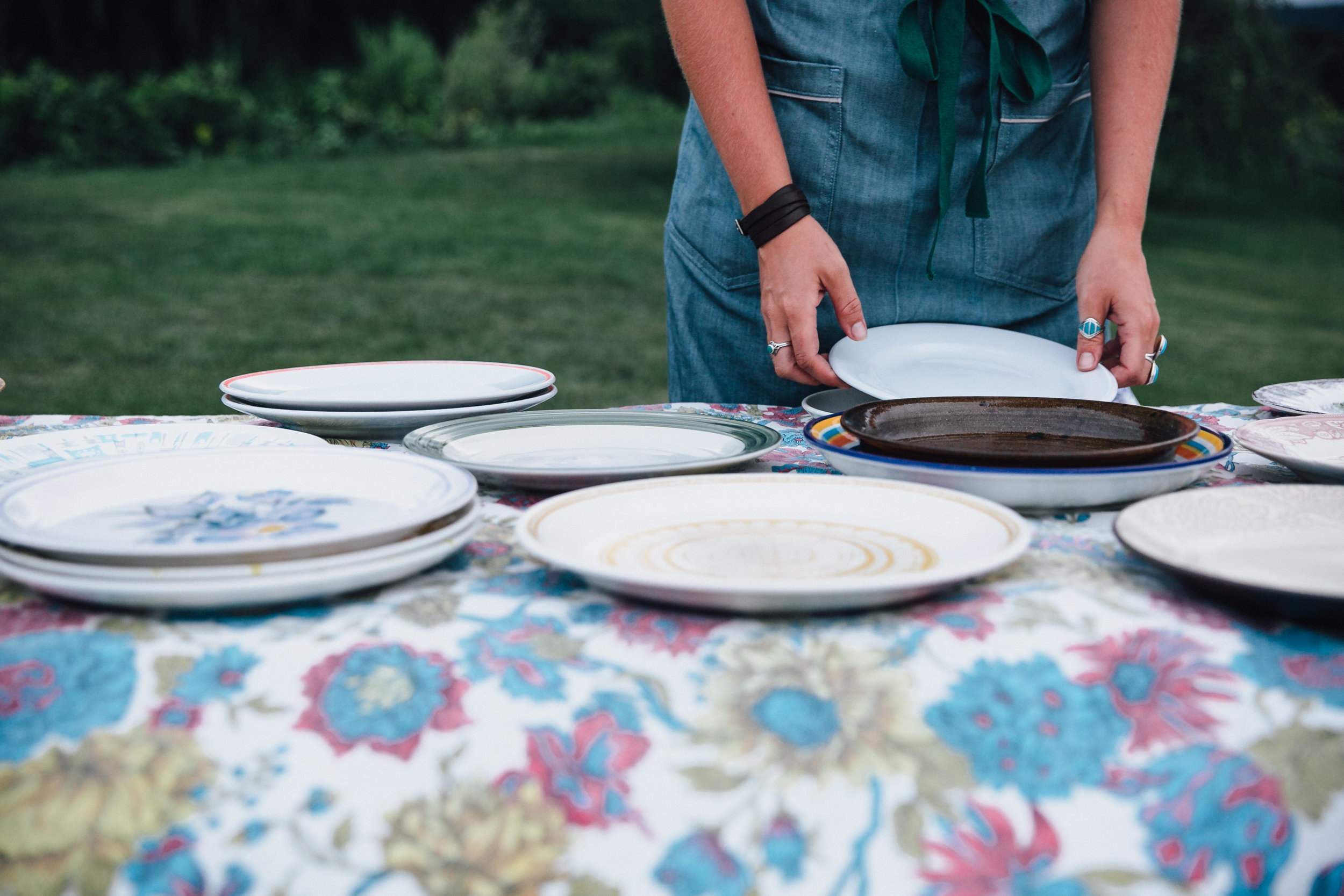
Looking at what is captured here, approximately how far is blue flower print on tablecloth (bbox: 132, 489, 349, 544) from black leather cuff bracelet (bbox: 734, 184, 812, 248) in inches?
28.0

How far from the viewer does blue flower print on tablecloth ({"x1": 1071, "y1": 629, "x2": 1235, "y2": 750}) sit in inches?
23.5

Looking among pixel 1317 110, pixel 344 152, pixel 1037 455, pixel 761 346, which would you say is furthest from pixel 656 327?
pixel 1317 110

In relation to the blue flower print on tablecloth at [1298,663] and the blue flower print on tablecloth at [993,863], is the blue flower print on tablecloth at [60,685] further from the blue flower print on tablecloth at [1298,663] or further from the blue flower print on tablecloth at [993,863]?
the blue flower print on tablecloth at [1298,663]

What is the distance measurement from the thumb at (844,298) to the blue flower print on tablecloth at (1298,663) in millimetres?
724

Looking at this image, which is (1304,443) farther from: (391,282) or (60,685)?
(391,282)

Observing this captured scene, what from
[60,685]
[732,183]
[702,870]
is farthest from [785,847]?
[732,183]

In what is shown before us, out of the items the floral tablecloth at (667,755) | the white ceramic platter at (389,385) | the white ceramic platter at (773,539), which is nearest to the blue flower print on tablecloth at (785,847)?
the floral tablecloth at (667,755)

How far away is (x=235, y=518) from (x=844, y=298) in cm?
78

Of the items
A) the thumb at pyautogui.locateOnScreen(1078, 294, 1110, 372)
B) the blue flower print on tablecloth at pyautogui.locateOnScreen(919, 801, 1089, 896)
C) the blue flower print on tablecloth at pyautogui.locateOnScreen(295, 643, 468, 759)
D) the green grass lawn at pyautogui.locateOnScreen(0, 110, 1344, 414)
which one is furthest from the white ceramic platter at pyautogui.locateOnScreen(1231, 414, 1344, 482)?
the green grass lawn at pyautogui.locateOnScreen(0, 110, 1344, 414)

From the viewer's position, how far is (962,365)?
1.37 m

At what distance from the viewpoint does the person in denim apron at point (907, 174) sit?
135cm

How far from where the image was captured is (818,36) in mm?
1512

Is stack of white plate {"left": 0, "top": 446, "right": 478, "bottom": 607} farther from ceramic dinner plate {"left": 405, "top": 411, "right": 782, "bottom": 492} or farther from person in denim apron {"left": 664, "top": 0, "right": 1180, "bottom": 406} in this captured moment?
person in denim apron {"left": 664, "top": 0, "right": 1180, "bottom": 406}

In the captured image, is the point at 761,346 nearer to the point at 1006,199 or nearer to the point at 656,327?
the point at 1006,199
